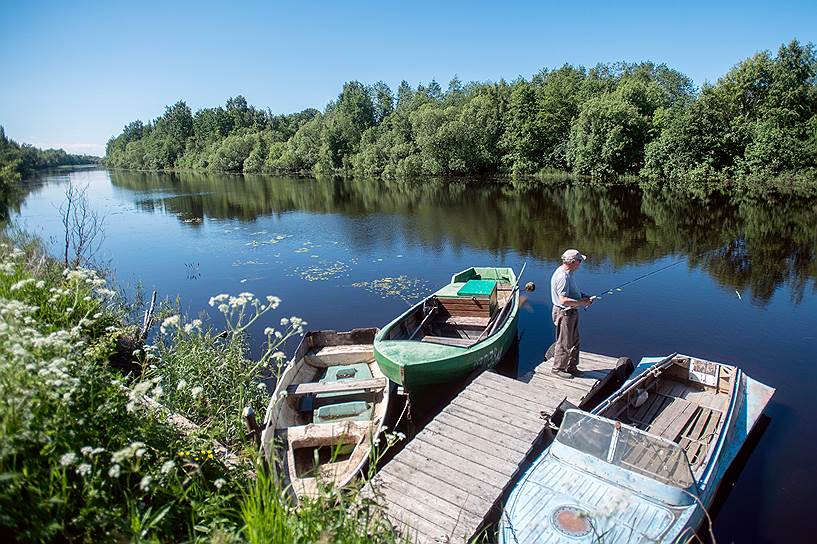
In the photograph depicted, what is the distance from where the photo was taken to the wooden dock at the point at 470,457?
5387 millimetres

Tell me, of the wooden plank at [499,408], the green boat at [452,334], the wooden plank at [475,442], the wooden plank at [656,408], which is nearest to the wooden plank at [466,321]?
the green boat at [452,334]

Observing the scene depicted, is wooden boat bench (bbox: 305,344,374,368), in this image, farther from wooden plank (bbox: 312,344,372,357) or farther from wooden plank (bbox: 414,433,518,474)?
wooden plank (bbox: 414,433,518,474)

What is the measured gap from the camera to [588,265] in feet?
65.1

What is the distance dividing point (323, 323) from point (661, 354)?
9.40 m

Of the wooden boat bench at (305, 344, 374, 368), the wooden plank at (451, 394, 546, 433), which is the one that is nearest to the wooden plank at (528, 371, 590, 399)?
the wooden plank at (451, 394, 546, 433)

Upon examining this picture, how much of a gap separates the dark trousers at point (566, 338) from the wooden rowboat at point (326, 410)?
338 cm

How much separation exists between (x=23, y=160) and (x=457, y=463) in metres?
95.8

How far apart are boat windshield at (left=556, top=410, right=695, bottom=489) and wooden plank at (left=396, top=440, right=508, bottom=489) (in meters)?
1.01

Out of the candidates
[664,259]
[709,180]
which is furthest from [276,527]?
[709,180]

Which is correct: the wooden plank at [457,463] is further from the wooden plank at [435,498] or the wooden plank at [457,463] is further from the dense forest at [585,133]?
the dense forest at [585,133]

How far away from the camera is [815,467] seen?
7766 mm

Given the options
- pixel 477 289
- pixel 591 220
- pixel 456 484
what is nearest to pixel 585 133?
pixel 591 220

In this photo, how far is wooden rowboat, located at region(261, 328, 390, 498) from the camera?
6.39 meters

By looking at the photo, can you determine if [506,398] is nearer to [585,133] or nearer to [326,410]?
[326,410]
